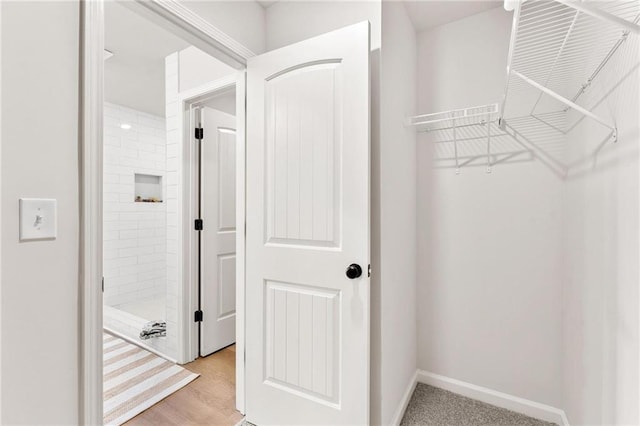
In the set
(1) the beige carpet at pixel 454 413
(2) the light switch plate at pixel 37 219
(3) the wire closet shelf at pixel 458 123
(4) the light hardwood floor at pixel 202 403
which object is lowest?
(4) the light hardwood floor at pixel 202 403

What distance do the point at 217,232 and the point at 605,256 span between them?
7.95 ft

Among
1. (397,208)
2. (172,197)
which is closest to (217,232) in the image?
(172,197)

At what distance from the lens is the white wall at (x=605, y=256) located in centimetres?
95

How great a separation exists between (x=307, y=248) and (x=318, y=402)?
75 centimetres

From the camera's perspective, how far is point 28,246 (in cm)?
87

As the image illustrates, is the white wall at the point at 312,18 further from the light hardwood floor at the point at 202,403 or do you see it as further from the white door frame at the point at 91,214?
the light hardwood floor at the point at 202,403

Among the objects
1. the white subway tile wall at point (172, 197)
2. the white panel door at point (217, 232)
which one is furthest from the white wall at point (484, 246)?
the white subway tile wall at point (172, 197)

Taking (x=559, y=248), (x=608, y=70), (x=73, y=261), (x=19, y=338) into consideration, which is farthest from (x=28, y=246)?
(x=559, y=248)

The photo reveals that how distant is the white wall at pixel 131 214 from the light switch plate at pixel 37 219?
3.32 m

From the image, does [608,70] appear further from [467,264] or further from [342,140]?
[467,264]

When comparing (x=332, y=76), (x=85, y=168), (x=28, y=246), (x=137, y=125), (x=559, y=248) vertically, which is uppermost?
(x=137, y=125)

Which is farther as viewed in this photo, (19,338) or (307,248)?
(307,248)

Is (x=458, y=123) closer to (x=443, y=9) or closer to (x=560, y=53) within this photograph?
(x=443, y=9)

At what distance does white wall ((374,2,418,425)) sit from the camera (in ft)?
4.76
